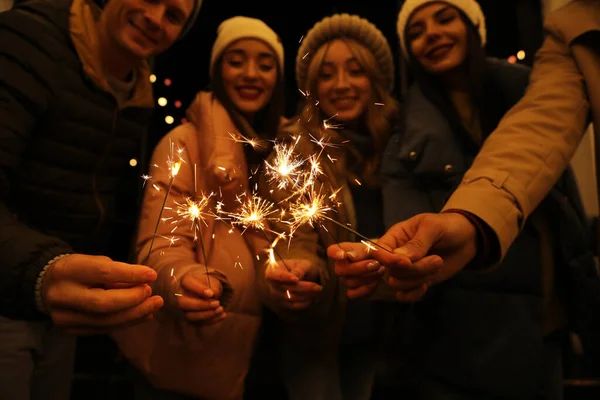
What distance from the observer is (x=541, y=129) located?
2.06ft

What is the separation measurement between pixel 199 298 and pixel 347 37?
43 centimetres

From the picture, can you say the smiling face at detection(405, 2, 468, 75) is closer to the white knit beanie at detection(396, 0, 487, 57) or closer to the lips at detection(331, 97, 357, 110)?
the white knit beanie at detection(396, 0, 487, 57)

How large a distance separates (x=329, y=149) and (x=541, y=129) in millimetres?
290

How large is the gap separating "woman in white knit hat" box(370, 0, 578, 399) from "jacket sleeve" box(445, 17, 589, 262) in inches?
2.2

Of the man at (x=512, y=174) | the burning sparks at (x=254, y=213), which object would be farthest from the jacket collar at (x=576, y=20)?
the burning sparks at (x=254, y=213)

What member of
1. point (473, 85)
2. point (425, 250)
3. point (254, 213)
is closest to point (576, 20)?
point (473, 85)

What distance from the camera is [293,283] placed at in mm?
564

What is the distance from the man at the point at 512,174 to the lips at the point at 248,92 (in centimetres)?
26

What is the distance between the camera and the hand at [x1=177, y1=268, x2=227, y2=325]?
0.51m

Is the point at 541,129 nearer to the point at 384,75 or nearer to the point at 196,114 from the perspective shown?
the point at 384,75

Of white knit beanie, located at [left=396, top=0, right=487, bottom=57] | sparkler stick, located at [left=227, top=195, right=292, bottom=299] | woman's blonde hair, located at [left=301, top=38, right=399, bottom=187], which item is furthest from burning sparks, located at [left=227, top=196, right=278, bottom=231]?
white knit beanie, located at [left=396, top=0, right=487, bottom=57]

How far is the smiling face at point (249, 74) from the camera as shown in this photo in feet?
2.07

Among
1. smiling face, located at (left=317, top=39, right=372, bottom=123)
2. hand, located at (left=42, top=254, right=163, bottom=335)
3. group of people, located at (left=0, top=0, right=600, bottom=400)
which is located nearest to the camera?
hand, located at (left=42, top=254, right=163, bottom=335)

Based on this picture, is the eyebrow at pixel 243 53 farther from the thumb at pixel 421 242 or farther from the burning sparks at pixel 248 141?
the thumb at pixel 421 242
